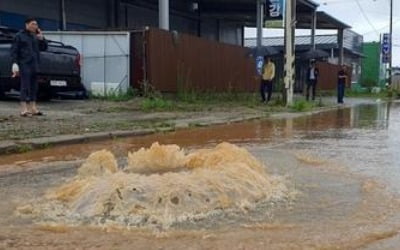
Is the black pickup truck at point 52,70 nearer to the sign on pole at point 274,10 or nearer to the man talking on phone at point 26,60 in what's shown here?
the man talking on phone at point 26,60

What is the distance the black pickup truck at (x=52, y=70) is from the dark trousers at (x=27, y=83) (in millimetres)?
3166

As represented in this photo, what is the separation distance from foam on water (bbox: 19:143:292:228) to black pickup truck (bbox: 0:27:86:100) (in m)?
10.2

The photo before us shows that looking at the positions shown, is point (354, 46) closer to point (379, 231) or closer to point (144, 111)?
point (144, 111)

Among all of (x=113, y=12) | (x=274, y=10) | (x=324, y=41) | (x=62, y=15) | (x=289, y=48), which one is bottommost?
(x=289, y=48)

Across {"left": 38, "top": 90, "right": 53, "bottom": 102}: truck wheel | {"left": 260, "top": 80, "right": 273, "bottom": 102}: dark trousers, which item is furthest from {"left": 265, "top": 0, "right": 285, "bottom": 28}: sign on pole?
{"left": 38, "top": 90, "right": 53, "bottom": 102}: truck wheel

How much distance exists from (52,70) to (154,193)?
11.7 m

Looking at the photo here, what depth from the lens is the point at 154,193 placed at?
462cm

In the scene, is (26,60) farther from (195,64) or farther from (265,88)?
(265,88)

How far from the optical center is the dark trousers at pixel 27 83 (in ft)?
38.5

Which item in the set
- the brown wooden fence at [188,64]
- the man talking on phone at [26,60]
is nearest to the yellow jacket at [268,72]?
the brown wooden fence at [188,64]

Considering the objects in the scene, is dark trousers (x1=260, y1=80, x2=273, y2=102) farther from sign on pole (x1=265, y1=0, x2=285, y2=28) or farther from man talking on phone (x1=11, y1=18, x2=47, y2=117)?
man talking on phone (x1=11, y1=18, x2=47, y2=117)

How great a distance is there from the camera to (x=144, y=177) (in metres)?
4.92

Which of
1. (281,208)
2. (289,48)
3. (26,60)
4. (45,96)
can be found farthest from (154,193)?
(289,48)

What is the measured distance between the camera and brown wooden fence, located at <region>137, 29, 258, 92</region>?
757 inches
